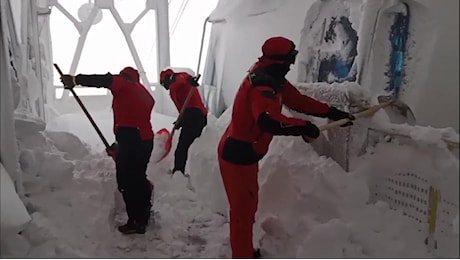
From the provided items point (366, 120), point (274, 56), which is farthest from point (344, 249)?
point (274, 56)

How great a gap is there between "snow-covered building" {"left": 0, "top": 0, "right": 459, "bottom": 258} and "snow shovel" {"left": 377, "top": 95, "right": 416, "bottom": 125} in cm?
1

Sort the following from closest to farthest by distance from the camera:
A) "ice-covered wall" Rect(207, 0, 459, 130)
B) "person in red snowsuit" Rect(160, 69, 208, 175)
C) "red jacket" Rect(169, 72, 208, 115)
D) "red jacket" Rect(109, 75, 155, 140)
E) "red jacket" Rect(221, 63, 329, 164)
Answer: "ice-covered wall" Rect(207, 0, 459, 130) < "red jacket" Rect(221, 63, 329, 164) < "red jacket" Rect(109, 75, 155, 140) < "person in red snowsuit" Rect(160, 69, 208, 175) < "red jacket" Rect(169, 72, 208, 115)

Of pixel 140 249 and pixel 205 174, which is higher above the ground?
pixel 205 174

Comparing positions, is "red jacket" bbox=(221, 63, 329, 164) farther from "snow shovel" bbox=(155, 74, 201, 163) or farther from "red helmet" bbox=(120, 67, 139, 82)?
"snow shovel" bbox=(155, 74, 201, 163)

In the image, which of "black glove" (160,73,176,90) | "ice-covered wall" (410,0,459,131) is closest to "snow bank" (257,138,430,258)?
"ice-covered wall" (410,0,459,131)

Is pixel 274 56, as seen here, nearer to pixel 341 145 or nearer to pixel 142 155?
pixel 341 145

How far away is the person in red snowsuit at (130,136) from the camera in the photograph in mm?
2664

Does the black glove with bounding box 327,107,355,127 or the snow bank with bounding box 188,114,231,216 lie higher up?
the black glove with bounding box 327,107,355,127

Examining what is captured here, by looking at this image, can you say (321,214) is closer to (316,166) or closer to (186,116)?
(316,166)

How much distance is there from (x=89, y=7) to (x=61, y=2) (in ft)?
1.05

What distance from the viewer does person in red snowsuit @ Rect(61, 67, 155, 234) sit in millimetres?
2664

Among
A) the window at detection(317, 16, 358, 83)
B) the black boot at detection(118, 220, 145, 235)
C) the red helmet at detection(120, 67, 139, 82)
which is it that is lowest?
the black boot at detection(118, 220, 145, 235)

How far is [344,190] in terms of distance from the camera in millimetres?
2176

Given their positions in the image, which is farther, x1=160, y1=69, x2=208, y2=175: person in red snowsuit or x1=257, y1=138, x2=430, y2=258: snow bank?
x1=160, y1=69, x2=208, y2=175: person in red snowsuit
